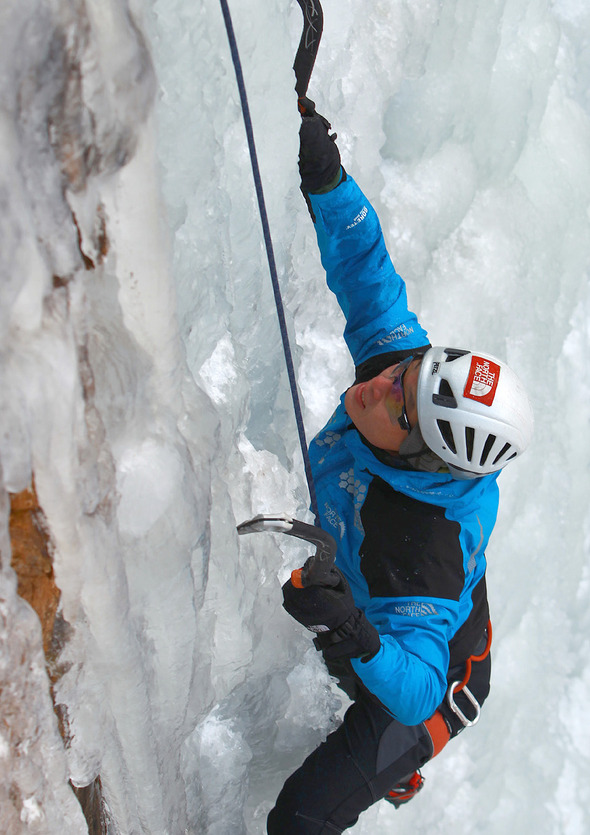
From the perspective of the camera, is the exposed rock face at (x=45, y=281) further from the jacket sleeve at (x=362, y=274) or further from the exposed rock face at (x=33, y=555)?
the jacket sleeve at (x=362, y=274)

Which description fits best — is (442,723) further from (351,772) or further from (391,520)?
(391,520)

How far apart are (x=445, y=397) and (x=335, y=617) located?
56 cm

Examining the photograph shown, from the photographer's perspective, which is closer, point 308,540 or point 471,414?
point 308,540

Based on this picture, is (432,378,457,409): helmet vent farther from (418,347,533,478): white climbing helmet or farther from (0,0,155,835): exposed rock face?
(0,0,155,835): exposed rock face

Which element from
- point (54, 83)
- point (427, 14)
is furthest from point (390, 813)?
point (427, 14)

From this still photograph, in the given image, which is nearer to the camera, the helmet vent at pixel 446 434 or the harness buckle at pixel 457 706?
the helmet vent at pixel 446 434

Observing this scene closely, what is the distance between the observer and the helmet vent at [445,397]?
1752mm

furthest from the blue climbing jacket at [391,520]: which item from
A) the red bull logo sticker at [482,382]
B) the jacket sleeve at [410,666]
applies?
the red bull logo sticker at [482,382]

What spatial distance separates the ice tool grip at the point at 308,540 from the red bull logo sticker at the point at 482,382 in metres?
0.49

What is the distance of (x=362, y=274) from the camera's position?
2.08m

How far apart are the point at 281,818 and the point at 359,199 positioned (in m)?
1.67

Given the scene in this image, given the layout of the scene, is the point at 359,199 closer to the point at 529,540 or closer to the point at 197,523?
the point at 197,523

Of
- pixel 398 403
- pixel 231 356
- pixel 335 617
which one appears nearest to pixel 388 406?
pixel 398 403

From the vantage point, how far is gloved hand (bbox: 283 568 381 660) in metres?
1.56
